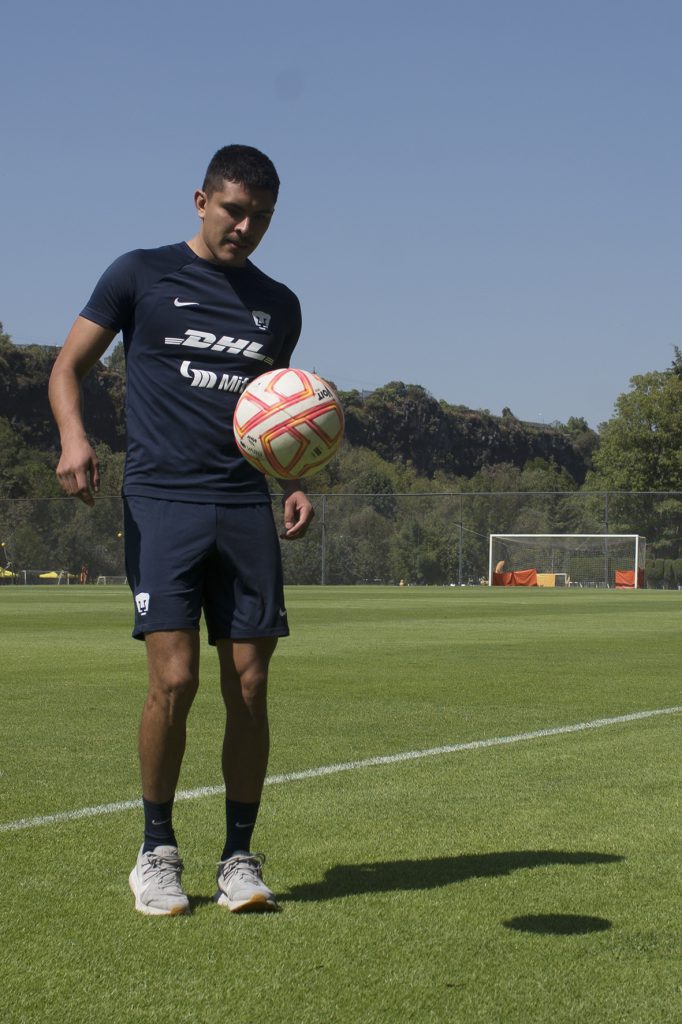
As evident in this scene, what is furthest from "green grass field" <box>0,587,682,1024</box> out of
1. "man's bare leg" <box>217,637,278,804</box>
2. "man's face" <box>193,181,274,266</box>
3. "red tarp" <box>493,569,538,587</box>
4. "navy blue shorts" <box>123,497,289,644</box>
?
"red tarp" <box>493,569,538,587</box>

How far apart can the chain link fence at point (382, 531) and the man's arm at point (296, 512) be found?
148 ft

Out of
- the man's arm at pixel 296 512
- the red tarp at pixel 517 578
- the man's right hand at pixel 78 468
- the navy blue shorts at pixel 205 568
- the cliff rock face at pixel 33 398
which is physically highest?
the cliff rock face at pixel 33 398

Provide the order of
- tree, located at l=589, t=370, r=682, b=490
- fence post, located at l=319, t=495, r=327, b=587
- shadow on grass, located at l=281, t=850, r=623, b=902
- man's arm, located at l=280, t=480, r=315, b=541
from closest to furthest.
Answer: shadow on grass, located at l=281, t=850, r=623, b=902, man's arm, located at l=280, t=480, r=315, b=541, fence post, located at l=319, t=495, r=327, b=587, tree, located at l=589, t=370, r=682, b=490

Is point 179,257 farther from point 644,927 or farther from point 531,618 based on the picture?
point 531,618

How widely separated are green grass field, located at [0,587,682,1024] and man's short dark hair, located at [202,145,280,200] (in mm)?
2101

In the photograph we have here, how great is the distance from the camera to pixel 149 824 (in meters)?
4.08

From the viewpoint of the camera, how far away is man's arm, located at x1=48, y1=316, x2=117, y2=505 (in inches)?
161

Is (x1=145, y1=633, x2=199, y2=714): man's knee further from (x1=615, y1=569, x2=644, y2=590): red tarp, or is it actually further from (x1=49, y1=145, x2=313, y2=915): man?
(x1=615, y1=569, x2=644, y2=590): red tarp

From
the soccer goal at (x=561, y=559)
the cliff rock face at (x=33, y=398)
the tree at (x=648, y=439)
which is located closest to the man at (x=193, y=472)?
the soccer goal at (x=561, y=559)

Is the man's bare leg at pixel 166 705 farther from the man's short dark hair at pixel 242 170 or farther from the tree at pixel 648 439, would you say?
the tree at pixel 648 439

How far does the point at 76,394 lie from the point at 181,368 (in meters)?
0.33

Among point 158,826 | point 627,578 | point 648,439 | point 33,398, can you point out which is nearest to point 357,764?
point 158,826

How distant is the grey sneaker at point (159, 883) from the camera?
377 centimetres

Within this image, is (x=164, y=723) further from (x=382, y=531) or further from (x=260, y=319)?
(x=382, y=531)
